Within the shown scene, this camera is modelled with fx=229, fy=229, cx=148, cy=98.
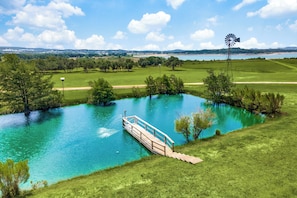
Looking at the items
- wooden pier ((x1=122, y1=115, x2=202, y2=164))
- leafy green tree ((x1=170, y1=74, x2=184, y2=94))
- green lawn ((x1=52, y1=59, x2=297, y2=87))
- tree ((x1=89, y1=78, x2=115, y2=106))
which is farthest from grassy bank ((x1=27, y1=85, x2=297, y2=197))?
green lawn ((x1=52, y1=59, x2=297, y2=87))

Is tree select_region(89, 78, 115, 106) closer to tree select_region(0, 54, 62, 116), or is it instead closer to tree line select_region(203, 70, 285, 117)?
tree select_region(0, 54, 62, 116)

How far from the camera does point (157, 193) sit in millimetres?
12281

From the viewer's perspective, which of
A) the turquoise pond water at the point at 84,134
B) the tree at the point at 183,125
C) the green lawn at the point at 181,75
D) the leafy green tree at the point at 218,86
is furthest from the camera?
the green lawn at the point at 181,75

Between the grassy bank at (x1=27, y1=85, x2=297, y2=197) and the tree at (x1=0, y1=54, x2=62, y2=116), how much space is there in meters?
21.6

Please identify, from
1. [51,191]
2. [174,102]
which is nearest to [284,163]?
[51,191]

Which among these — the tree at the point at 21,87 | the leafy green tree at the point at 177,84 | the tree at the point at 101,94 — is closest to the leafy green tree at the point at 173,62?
the leafy green tree at the point at 177,84

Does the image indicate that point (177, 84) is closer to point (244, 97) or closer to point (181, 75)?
point (244, 97)

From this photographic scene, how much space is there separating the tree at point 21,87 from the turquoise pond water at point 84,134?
1740 millimetres

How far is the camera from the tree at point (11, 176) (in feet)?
39.8

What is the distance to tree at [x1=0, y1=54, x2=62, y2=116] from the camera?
3045 cm

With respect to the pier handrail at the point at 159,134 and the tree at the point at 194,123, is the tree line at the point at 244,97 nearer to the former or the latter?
the tree at the point at 194,123

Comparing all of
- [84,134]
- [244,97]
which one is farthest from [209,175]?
[244,97]

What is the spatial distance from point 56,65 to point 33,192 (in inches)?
3436

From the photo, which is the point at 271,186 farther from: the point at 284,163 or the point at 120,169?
the point at 120,169
